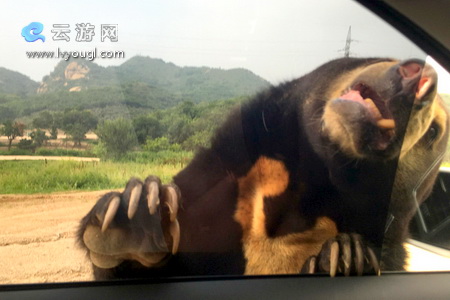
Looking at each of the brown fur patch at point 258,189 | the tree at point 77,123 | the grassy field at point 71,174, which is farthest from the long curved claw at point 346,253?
the tree at point 77,123

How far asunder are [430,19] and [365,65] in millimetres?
377

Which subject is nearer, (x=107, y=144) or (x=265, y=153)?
(x=107, y=144)

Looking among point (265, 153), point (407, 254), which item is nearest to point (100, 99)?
point (265, 153)

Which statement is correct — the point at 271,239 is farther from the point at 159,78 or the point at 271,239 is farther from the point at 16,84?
the point at 16,84

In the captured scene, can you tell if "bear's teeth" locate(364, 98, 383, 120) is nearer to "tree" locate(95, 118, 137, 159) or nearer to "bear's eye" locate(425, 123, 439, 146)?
"bear's eye" locate(425, 123, 439, 146)

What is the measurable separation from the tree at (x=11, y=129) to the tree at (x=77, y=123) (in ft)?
0.61

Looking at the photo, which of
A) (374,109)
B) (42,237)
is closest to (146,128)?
(42,237)

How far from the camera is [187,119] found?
2.77 metres

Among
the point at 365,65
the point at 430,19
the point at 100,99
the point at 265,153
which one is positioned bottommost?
the point at 265,153

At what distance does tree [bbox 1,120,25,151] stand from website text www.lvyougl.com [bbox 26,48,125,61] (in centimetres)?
33

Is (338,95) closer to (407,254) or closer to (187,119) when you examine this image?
(187,119)

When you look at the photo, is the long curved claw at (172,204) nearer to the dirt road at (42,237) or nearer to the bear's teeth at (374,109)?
the dirt road at (42,237)

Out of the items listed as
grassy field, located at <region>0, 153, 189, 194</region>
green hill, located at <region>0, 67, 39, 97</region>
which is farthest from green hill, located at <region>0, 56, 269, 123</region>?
grassy field, located at <region>0, 153, 189, 194</region>

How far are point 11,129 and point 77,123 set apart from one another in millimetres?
302
